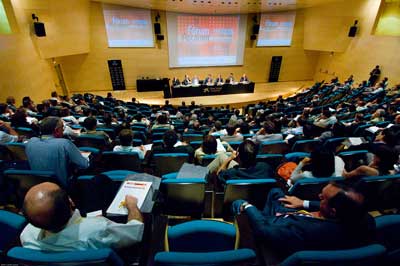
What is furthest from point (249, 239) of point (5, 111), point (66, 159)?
point (5, 111)

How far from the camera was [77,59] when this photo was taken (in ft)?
40.4

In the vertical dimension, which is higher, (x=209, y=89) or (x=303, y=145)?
(x=303, y=145)

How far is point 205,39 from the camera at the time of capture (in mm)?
13406

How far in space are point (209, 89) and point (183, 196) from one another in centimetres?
1113

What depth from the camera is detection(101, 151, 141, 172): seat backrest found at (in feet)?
9.57

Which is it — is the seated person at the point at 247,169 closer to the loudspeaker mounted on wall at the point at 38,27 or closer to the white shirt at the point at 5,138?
the white shirt at the point at 5,138

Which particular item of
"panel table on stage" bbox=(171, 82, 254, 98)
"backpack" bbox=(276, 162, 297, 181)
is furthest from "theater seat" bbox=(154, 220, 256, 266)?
"panel table on stage" bbox=(171, 82, 254, 98)

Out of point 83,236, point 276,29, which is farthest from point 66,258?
point 276,29

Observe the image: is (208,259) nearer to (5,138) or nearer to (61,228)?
(61,228)

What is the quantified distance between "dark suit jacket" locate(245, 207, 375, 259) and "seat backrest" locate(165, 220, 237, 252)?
234 mm

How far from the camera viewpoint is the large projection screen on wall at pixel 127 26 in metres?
11.6

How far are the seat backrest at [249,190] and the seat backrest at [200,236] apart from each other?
0.65 m

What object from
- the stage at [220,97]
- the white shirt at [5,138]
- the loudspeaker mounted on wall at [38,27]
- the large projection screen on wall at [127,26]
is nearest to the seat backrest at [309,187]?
the white shirt at [5,138]

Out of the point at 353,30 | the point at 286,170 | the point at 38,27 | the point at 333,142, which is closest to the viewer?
the point at 286,170
